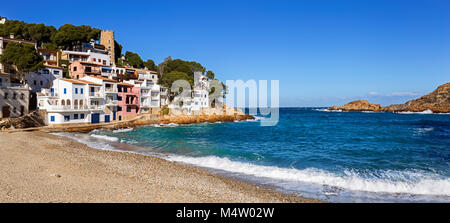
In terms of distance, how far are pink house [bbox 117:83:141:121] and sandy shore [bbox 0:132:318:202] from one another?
34449 mm

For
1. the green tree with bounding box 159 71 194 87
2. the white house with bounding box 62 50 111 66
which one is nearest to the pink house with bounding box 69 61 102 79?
the white house with bounding box 62 50 111 66

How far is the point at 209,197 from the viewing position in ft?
35.9

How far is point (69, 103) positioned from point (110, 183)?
37106 mm

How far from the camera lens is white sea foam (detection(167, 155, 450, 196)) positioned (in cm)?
1369

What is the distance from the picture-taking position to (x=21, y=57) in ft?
134

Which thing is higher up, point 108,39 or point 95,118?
point 108,39

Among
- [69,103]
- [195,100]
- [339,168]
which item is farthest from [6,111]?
[339,168]

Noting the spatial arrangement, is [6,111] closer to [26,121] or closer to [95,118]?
[26,121]

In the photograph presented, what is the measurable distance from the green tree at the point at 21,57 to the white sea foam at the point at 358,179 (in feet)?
132

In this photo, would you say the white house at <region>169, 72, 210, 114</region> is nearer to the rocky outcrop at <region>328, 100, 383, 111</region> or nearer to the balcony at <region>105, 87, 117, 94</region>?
the balcony at <region>105, 87, 117, 94</region>

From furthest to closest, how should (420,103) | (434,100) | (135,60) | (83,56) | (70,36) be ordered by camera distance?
1. (420,103)
2. (434,100)
3. (135,60)
4. (70,36)
5. (83,56)

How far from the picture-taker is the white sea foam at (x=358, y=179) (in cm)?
1369

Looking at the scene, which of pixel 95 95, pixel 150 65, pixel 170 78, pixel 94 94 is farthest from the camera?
pixel 150 65

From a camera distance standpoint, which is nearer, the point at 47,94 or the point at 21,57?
the point at 21,57
